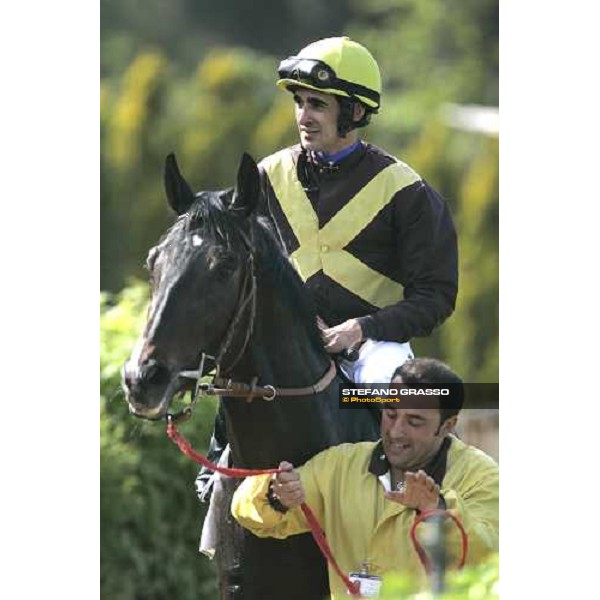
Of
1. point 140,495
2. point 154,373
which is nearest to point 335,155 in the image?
point 154,373

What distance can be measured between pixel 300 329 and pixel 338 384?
0.87ft

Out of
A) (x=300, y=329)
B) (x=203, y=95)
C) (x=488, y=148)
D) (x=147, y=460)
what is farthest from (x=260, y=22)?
(x=147, y=460)

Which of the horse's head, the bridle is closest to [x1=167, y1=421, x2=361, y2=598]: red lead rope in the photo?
the bridle

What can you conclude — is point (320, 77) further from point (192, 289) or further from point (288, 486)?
point (288, 486)

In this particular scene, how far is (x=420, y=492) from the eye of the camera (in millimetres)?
5219

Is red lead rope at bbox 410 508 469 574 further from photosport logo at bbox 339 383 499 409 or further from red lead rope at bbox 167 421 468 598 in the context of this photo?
photosport logo at bbox 339 383 499 409

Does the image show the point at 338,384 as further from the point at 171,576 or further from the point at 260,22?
the point at 171,576

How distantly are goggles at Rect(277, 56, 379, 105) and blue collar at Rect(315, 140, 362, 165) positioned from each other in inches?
7.2

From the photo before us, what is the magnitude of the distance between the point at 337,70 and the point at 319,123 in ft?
0.63

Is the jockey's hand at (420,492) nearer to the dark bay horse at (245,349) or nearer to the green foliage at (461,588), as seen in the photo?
the dark bay horse at (245,349)

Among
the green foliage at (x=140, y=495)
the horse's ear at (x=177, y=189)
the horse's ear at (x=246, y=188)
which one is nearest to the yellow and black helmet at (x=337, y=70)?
the horse's ear at (x=246, y=188)

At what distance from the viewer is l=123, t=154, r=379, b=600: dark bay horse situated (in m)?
5.04

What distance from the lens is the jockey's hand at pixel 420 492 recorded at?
5211 mm
